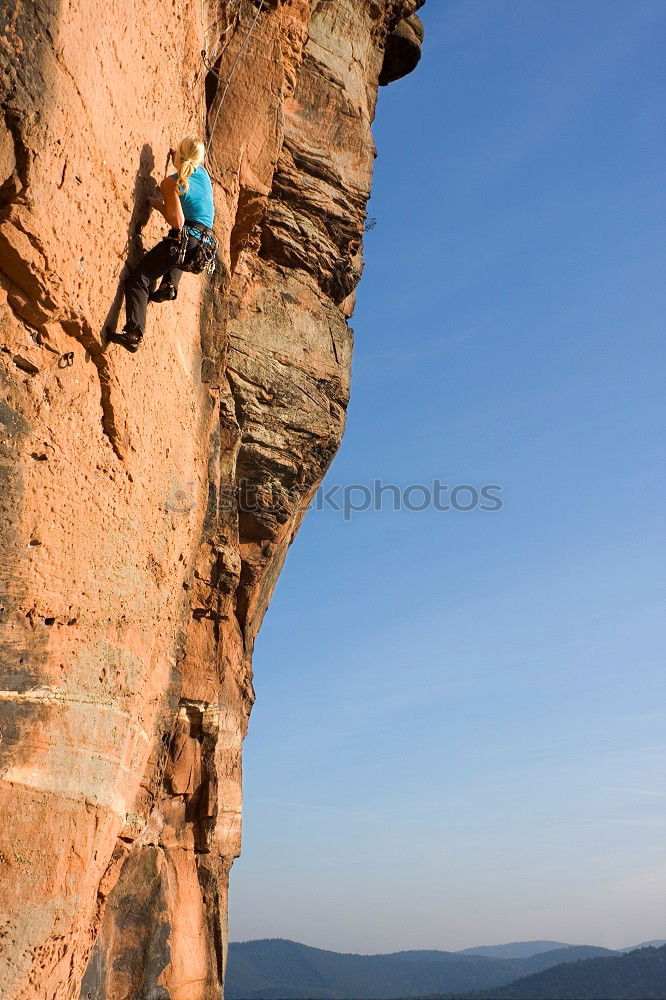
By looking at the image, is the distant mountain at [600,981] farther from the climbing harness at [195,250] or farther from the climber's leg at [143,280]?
the climber's leg at [143,280]

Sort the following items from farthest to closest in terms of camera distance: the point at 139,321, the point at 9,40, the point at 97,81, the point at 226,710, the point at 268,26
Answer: the point at 226,710 → the point at 268,26 → the point at 139,321 → the point at 97,81 → the point at 9,40

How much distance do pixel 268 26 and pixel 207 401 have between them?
465 cm

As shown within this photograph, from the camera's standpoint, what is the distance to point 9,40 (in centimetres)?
537

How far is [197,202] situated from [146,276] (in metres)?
0.91

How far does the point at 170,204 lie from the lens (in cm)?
744

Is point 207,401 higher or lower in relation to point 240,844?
higher

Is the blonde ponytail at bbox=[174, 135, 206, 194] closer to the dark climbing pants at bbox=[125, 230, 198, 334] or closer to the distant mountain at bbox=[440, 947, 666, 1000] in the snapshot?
the dark climbing pants at bbox=[125, 230, 198, 334]

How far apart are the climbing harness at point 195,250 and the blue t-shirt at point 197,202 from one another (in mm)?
110

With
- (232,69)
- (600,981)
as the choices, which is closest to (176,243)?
(232,69)

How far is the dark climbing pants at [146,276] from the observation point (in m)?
7.07

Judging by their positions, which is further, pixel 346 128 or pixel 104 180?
pixel 346 128

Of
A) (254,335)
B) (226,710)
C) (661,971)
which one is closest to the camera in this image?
(226,710)

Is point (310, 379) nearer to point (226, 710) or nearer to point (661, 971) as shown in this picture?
point (226, 710)

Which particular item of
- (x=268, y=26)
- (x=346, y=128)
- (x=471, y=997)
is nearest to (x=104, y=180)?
(x=268, y=26)
